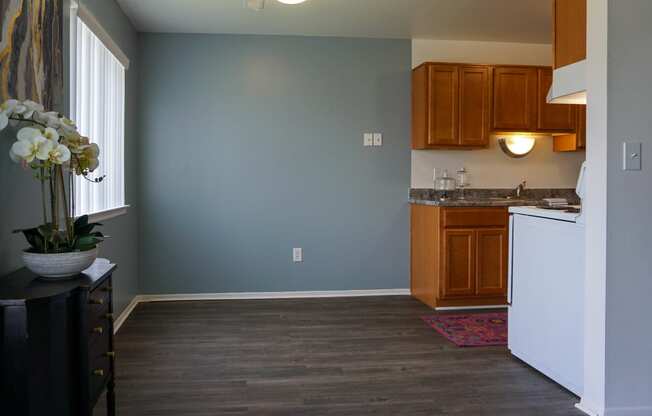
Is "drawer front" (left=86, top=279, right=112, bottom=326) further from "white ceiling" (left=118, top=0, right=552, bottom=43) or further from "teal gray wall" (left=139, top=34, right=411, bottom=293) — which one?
"teal gray wall" (left=139, top=34, right=411, bottom=293)

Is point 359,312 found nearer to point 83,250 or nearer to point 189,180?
point 189,180

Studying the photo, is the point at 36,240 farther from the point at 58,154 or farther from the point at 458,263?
the point at 458,263

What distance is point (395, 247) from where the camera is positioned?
4918 millimetres

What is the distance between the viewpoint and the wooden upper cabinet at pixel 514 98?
15.4 ft

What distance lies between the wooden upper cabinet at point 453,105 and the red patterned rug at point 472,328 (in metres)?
1.50

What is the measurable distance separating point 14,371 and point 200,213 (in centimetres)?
325

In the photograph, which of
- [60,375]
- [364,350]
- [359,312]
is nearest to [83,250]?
[60,375]

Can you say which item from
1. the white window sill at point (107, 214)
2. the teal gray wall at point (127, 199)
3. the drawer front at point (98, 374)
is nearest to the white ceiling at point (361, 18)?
the teal gray wall at point (127, 199)

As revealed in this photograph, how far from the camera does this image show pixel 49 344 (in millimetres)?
1539

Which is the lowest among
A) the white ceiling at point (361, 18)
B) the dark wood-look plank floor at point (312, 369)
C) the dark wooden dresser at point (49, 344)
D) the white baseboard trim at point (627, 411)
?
the dark wood-look plank floor at point (312, 369)

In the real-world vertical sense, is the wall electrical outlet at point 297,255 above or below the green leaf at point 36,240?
below

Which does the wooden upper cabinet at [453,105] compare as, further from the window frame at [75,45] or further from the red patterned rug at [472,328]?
the window frame at [75,45]

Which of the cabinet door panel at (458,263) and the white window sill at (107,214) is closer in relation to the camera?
the white window sill at (107,214)

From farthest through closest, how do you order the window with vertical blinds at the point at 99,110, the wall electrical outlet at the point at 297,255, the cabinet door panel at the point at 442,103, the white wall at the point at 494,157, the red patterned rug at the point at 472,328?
1. the white wall at the point at 494,157
2. the wall electrical outlet at the point at 297,255
3. the cabinet door panel at the point at 442,103
4. the red patterned rug at the point at 472,328
5. the window with vertical blinds at the point at 99,110
